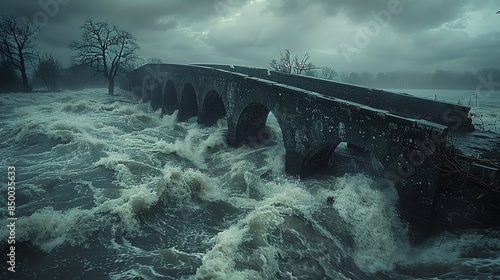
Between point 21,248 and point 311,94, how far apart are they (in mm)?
8977

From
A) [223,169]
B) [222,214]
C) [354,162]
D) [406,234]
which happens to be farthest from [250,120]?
[406,234]

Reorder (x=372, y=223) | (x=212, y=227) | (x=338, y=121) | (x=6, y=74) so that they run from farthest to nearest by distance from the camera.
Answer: (x=6, y=74) < (x=338, y=121) < (x=212, y=227) < (x=372, y=223)

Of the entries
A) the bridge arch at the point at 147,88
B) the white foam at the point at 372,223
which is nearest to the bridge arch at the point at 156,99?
the bridge arch at the point at 147,88

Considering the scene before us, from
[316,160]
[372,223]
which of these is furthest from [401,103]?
[372,223]

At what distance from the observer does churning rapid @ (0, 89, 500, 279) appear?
5.37 metres

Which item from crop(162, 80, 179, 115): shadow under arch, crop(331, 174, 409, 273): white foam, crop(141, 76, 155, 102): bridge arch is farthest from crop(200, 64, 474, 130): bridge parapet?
crop(141, 76, 155, 102): bridge arch

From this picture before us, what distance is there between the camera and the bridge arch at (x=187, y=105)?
2248 cm

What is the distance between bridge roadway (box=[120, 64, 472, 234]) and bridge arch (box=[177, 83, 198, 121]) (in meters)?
2.80

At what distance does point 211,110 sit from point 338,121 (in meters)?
12.8

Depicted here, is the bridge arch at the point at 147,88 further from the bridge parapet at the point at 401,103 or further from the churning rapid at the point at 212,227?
the bridge parapet at the point at 401,103

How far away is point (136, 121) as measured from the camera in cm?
2091

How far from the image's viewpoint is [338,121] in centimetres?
803

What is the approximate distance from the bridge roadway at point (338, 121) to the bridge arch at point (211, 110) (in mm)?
75

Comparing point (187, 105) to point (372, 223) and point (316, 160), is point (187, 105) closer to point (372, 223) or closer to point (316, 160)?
point (316, 160)
